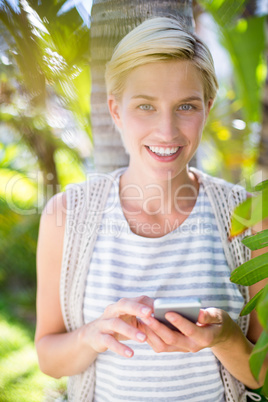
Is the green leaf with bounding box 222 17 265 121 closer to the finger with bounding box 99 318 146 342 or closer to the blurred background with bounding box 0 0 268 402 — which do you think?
the blurred background with bounding box 0 0 268 402

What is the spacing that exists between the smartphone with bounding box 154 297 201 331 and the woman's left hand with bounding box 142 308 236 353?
0.01m

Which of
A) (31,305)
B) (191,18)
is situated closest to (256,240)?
(191,18)

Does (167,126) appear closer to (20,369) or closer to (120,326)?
(120,326)

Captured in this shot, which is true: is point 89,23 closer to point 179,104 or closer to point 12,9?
point 12,9

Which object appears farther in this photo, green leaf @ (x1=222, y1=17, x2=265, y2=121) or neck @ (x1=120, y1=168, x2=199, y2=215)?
neck @ (x1=120, y1=168, x2=199, y2=215)

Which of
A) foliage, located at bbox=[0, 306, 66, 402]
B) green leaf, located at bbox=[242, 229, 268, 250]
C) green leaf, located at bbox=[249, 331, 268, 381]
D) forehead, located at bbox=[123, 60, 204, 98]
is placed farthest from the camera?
foliage, located at bbox=[0, 306, 66, 402]

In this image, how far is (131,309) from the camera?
79 centimetres

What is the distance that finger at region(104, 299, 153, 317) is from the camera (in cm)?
77

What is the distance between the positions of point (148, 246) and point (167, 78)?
45 centimetres

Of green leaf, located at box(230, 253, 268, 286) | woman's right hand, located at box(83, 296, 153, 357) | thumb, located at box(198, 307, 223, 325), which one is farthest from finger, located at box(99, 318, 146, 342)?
green leaf, located at box(230, 253, 268, 286)

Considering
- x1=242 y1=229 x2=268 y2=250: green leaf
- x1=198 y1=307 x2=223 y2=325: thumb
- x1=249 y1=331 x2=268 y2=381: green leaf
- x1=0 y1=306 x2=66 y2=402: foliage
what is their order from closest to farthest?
1. x1=249 y1=331 x2=268 y2=381: green leaf
2. x1=242 y1=229 x2=268 y2=250: green leaf
3. x1=198 y1=307 x2=223 y2=325: thumb
4. x1=0 y1=306 x2=66 y2=402: foliage

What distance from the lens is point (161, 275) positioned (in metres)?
1.03

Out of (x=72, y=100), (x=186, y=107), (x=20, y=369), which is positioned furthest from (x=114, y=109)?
(x=20, y=369)

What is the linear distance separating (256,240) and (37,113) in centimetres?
72
